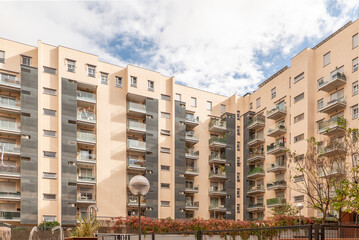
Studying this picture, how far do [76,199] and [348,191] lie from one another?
31748mm

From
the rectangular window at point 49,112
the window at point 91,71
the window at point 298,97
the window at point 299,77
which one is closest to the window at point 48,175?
the rectangular window at point 49,112

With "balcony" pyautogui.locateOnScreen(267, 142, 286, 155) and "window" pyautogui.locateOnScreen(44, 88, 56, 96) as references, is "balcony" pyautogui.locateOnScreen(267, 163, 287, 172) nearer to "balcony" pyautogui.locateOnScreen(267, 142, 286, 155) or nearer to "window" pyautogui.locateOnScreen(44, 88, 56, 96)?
"balcony" pyautogui.locateOnScreen(267, 142, 286, 155)

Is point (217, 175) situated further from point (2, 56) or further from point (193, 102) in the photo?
point (2, 56)

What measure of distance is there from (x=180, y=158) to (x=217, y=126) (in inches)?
308

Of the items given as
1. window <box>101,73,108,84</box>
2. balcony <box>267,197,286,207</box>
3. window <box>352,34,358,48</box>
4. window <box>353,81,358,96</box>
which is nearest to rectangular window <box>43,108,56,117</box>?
window <box>101,73,108,84</box>

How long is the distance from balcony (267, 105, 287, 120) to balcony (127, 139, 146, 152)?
1749 cm

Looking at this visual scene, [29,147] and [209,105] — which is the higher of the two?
[209,105]

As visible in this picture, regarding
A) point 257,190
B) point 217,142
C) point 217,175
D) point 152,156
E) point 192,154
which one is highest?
point 217,142

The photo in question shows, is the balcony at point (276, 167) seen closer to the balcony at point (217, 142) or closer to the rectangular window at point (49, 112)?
the balcony at point (217, 142)

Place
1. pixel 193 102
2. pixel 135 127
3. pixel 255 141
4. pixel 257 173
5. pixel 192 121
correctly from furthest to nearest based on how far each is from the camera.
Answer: pixel 193 102 → pixel 255 141 → pixel 192 121 → pixel 257 173 → pixel 135 127

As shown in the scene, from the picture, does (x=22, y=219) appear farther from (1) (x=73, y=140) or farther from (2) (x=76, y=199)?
(1) (x=73, y=140)

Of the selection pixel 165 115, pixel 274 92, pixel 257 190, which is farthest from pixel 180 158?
pixel 274 92

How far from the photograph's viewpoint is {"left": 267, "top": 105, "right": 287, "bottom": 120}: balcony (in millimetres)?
44000

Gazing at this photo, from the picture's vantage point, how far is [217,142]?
161 feet
